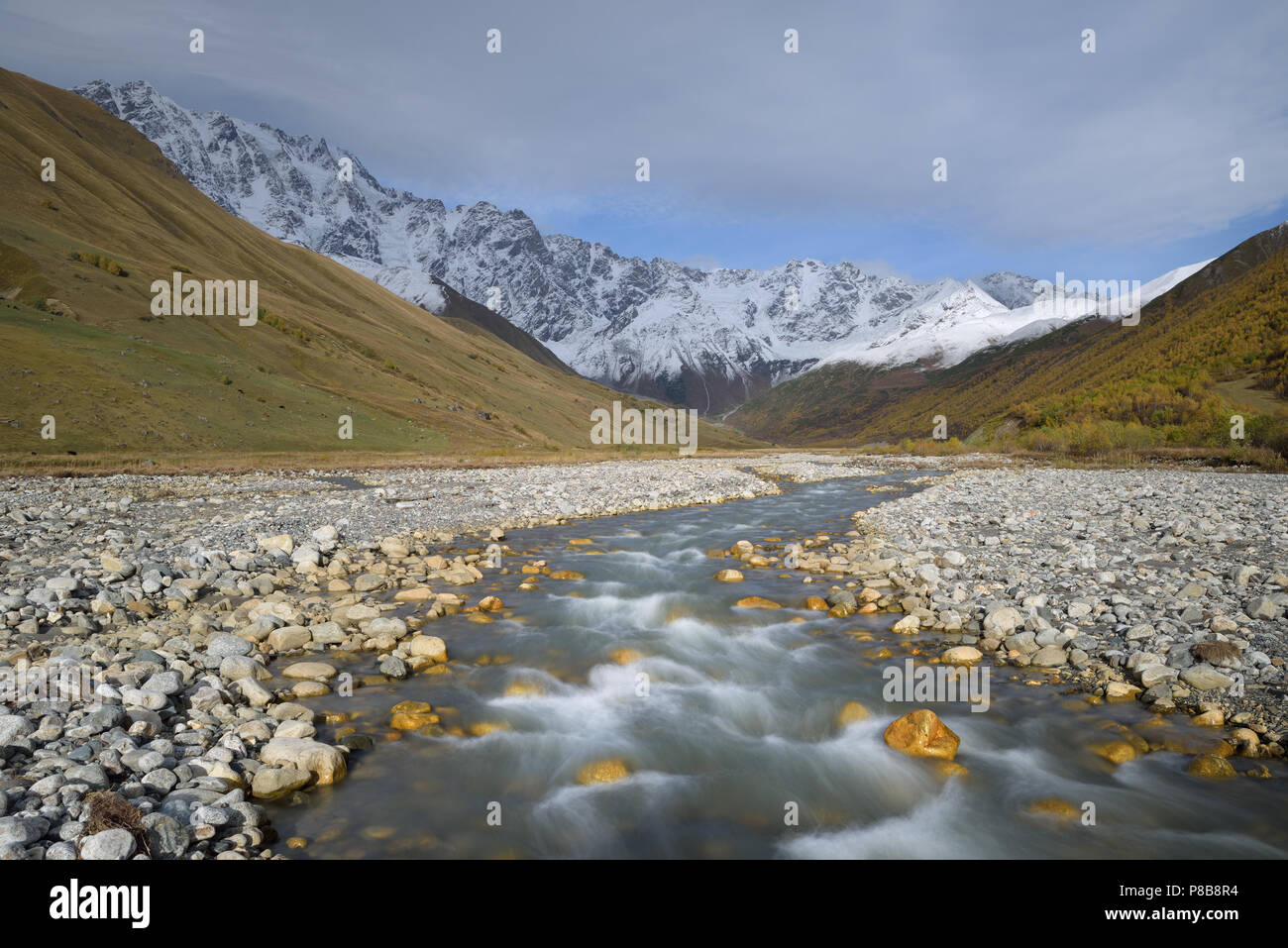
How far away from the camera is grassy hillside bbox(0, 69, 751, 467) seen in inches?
1759

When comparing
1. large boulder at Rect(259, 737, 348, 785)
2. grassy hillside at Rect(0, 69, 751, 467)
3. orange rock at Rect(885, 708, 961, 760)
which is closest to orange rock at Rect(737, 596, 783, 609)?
orange rock at Rect(885, 708, 961, 760)

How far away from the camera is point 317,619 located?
12.1 meters

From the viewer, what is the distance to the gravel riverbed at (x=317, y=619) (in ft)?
20.5

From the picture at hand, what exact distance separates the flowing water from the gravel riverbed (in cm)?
64

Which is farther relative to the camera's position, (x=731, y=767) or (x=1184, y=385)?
(x=1184, y=385)

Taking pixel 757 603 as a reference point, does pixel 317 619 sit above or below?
above

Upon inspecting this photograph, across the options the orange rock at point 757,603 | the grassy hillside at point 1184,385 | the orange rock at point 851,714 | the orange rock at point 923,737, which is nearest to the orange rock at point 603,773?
the orange rock at point 851,714

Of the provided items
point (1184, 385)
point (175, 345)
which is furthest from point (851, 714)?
point (1184, 385)

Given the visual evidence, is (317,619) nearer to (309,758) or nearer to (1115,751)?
(309,758)

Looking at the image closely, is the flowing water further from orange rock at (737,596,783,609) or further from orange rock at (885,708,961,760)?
orange rock at (737,596,783,609)

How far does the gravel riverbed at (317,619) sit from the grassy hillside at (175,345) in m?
24.6

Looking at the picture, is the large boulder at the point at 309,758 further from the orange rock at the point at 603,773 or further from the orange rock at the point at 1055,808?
the orange rock at the point at 1055,808

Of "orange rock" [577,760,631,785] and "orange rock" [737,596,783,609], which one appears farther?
"orange rock" [737,596,783,609]

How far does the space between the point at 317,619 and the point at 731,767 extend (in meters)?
8.88
